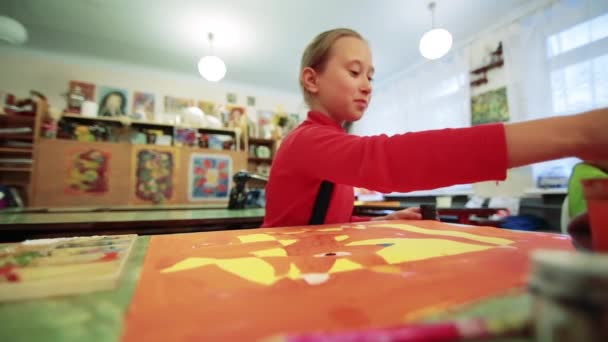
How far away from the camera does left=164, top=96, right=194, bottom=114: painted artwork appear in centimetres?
340

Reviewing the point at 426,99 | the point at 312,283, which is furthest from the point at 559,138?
the point at 426,99

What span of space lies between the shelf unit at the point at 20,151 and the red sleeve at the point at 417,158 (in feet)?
9.78

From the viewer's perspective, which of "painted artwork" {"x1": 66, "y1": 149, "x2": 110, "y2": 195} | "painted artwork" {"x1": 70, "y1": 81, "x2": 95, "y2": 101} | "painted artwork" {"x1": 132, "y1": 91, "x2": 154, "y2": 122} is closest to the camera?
"painted artwork" {"x1": 66, "y1": 149, "x2": 110, "y2": 195}

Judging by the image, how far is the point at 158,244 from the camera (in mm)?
457

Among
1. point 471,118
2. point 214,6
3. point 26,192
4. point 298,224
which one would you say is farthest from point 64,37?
point 471,118

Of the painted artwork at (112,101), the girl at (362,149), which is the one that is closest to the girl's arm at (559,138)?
the girl at (362,149)

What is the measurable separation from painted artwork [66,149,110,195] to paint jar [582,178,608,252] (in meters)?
3.20

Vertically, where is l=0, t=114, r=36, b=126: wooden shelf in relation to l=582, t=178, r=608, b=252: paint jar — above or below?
Result: above

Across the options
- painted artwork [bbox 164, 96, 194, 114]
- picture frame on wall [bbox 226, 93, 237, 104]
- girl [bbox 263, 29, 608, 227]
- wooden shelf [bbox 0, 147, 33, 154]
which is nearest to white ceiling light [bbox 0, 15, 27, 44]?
wooden shelf [bbox 0, 147, 33, 154]

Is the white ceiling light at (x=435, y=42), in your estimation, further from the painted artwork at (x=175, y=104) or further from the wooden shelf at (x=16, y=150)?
the wooden shelf at (x=16, y=150)

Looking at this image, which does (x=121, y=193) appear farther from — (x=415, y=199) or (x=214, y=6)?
(x=415, y=199)

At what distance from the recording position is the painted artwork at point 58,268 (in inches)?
9.1

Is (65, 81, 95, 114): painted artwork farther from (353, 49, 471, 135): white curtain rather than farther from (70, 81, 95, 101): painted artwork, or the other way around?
(353, 49, 471, 135): white curtain

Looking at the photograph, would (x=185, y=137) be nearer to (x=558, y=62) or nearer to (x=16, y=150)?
(x=16, y=150)
